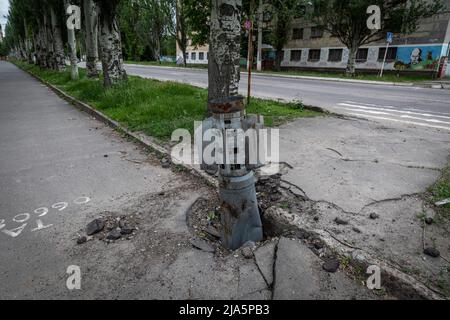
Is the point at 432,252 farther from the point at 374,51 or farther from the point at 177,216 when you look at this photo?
the point at 374,51

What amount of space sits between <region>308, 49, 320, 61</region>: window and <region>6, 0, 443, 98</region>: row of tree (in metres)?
3.41

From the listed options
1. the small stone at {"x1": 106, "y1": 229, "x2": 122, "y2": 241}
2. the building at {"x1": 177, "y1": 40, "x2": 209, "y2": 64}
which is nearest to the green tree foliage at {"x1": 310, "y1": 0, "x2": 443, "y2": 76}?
the small stone at {"x1": 106, "y1": 229, "x2": 122, "y2": 241}

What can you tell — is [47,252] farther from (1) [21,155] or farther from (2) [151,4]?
(2) [151,4]

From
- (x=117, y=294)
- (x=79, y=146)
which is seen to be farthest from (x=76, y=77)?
(x=117, y=294)

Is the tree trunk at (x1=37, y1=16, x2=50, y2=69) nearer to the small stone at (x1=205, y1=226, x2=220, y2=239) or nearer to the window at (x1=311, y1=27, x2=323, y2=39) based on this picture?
the window at (x1=311, y1=27, x2=323, y2=39)

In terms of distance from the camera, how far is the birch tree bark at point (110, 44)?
1032 centimetres

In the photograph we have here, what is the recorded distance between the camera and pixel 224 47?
5652 mm

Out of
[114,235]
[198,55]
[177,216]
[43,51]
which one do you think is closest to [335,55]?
[43,51]

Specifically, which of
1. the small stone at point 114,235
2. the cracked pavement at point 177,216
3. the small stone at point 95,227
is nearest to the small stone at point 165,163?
the cracked pavement at point 177,216

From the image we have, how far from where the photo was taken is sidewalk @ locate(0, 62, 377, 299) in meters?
2.29

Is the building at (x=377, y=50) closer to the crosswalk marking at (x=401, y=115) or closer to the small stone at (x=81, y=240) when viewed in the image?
the crosswalk marking at (x=401, y=115)

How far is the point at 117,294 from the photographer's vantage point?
7.39ft

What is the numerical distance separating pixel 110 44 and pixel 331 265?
433 inches

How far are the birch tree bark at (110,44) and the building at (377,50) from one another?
2364 centimetres
